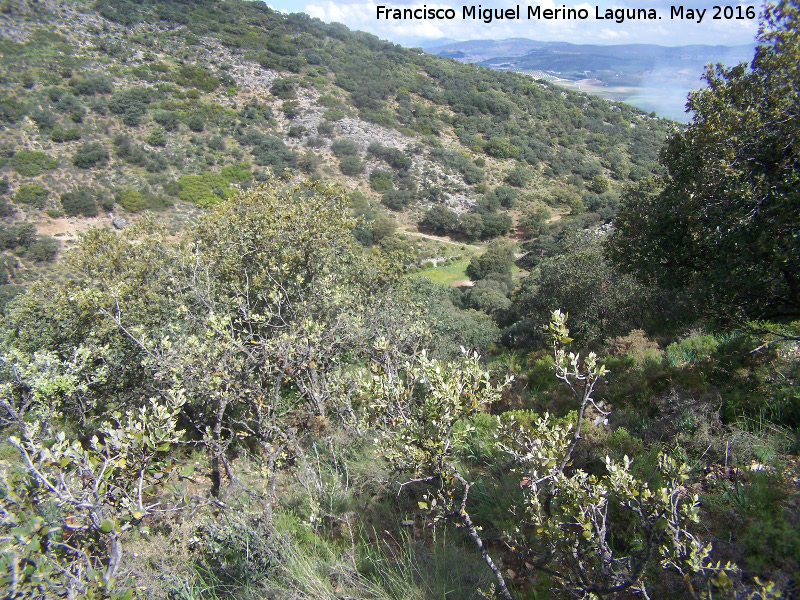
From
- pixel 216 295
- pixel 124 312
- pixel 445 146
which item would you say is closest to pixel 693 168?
pixel 216 295

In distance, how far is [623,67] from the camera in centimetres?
8512

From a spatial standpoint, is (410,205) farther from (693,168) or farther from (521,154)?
(693,168)

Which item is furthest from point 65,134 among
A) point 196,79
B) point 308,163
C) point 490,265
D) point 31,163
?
point 490,265

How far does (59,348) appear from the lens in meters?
8.42

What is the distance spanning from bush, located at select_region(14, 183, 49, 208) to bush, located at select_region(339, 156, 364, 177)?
30.4 metres

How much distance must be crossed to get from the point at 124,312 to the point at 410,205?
47578 mm

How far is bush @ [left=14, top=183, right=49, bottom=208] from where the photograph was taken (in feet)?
112

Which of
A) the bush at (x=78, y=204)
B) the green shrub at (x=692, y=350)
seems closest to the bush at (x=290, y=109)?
the bush at (x=78, y=204)

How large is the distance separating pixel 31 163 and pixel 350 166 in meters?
31.4

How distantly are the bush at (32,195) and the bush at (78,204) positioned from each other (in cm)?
134

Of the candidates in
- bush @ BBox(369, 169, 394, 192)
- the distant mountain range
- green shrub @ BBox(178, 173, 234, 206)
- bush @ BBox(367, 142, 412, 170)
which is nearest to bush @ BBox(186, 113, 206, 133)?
green shrub @ BBox(178, 173, 234, 206)

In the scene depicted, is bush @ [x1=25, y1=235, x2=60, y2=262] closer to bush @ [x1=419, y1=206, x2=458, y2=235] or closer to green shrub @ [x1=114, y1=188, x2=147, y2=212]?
green shrub @ [x1=114, y1=188, x2=147, y2=212]

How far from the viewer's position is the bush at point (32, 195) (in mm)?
34188

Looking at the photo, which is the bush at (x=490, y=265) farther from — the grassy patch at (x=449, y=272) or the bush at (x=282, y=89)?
the bush at (x=282, y=89)
